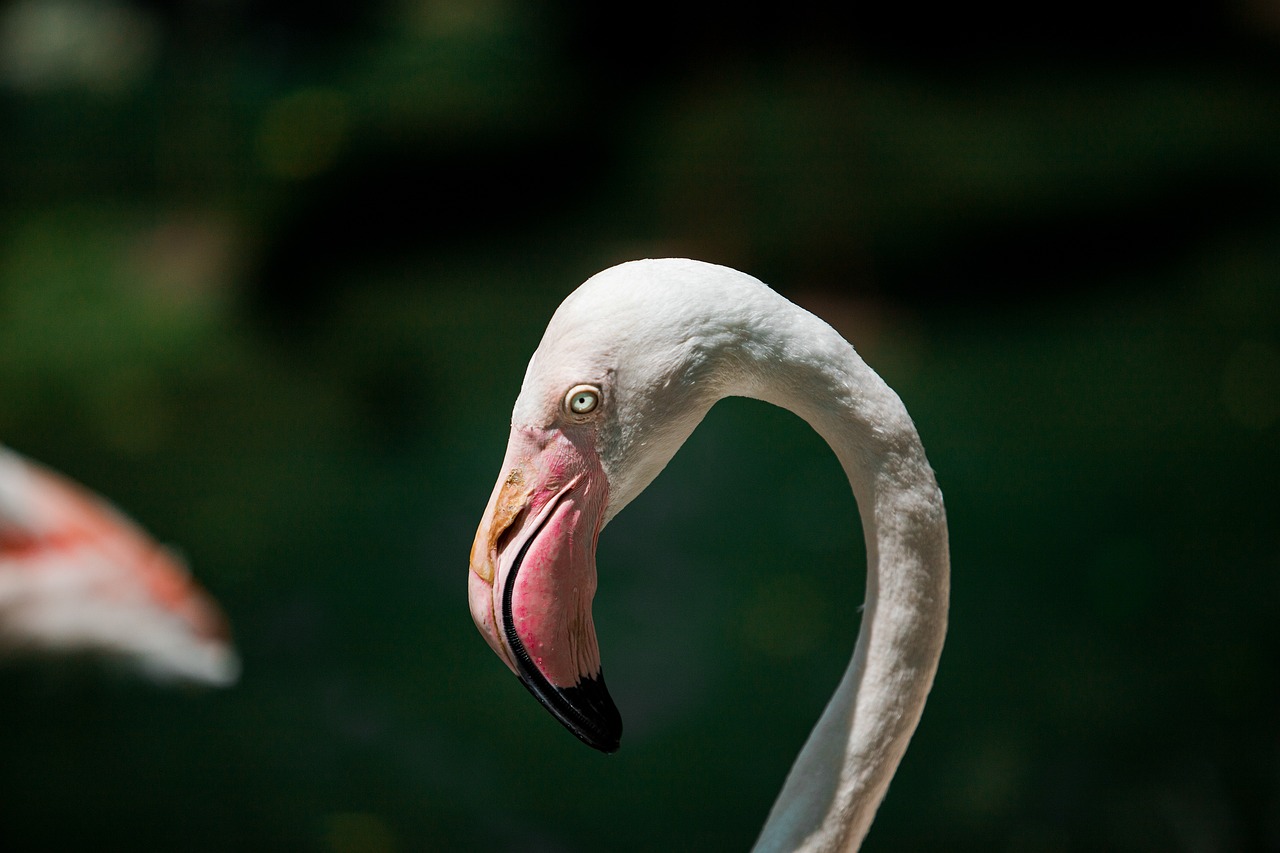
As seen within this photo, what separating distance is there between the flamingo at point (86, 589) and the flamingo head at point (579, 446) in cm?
170

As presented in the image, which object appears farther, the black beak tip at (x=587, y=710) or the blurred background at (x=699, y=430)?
the blurred background at (x=699, y=430)

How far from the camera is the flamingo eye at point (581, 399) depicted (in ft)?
3.05

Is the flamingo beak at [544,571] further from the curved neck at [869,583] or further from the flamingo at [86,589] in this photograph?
the flamingo at [86,589]

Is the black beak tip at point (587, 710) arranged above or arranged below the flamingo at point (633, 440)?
below

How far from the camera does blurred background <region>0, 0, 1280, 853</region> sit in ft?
8.32

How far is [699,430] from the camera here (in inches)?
142

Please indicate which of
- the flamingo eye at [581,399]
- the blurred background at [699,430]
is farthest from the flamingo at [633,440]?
the blurred background at [699,430]

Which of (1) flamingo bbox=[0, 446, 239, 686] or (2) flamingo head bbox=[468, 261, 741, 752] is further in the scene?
(1) flamingo bbox=[0, 446, 239, 686]

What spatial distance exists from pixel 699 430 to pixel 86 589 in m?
1.89

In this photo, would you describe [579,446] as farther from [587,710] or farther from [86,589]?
[86,589]

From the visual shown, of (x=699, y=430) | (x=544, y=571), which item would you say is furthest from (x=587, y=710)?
(x=699, y=430)

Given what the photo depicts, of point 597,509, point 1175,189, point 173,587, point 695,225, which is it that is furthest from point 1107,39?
point 597,509

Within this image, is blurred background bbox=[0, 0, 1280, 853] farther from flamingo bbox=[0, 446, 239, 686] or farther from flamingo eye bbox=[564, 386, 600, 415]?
flamingo eye bbox=[564, 386, 600, 415]

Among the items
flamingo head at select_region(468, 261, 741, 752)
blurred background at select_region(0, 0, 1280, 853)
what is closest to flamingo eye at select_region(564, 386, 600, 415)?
flamingo head at select_region(468, 261, 741, 752)
